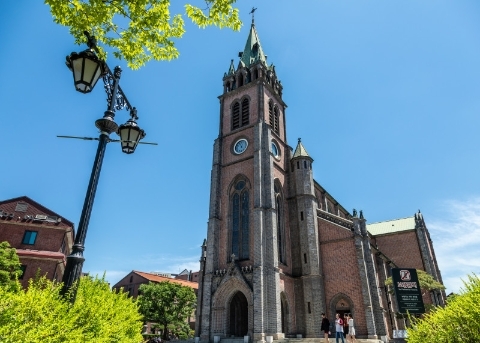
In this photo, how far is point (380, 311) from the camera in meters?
25.2

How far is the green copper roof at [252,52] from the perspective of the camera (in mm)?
40231

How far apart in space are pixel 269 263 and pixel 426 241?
32.8 m

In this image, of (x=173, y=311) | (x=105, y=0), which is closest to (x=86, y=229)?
(x=105, y=0)

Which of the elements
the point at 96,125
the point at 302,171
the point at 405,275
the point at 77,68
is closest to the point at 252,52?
the point at 302,171

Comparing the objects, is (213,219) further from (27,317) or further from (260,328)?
(27,317)

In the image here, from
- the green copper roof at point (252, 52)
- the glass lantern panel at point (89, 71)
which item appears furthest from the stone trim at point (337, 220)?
the glass lantern panel at point (89, 71)

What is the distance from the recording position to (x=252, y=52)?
41688 mm

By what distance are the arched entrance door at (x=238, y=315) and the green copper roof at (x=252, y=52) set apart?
26.6 meters

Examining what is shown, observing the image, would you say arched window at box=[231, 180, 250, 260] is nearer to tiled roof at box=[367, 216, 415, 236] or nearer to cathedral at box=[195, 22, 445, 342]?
cathedral at box=[195, 22, 445, 342]

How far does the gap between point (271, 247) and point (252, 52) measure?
87.4 ft

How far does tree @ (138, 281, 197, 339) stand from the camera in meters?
43.5

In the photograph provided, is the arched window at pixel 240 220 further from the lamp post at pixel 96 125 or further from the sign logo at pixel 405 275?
the lamp post at pixel 96 125

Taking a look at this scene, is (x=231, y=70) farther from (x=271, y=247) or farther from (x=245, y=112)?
(x=271, y=247)

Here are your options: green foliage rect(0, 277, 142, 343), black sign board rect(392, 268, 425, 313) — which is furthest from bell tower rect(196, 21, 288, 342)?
green foliage rect(0, 277, 142, 343)
